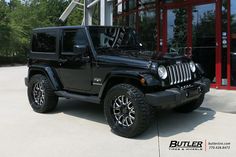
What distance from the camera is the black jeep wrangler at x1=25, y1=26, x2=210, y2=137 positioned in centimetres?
575

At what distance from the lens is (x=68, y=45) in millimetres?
7289

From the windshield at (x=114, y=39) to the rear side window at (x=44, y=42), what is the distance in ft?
3.60

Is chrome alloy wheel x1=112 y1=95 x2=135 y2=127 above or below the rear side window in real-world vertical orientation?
below

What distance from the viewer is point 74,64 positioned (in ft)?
23.0

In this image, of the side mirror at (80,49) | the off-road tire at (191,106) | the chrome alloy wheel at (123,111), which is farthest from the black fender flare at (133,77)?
the off-road tire at (191,106)

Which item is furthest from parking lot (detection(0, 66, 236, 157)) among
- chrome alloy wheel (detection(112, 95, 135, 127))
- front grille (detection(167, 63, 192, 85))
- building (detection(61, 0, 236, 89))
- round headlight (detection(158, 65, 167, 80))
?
building (detection(61, 0, 236, 89))

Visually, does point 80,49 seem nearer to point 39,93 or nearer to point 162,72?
point 162,72

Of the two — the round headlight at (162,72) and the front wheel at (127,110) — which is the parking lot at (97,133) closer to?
the front wheel at (127,110)

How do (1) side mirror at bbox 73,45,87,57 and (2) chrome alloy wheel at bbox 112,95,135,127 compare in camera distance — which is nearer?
(2) chrome alloy wheel at bbox 112,95,135,127

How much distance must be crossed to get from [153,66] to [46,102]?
112 inches

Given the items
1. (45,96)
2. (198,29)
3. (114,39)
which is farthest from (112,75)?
(198,29)

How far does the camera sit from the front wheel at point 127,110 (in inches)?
222

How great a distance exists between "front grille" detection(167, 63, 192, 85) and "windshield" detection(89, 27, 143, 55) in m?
1.17

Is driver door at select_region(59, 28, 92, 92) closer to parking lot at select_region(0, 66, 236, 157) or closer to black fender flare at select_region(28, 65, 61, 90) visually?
black fender flare at select_region(28, 65, 61, 90)
